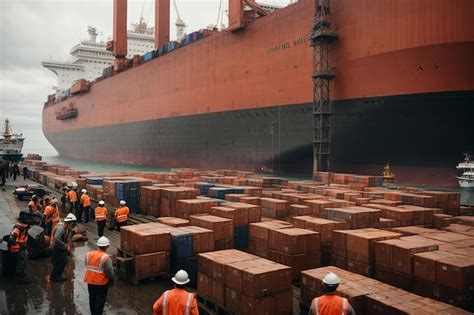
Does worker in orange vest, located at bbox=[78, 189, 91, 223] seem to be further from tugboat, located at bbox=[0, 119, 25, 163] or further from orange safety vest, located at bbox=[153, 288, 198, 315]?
tugboat, located at bbox=[0, 119, 25, 163]

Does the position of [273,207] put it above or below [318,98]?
below

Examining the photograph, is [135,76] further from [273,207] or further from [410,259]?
[410,259]

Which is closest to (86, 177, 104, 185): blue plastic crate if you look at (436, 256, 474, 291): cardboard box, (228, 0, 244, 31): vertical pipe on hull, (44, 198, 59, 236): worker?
(44, 198, 59, 236): worker

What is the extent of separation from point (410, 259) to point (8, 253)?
7.44 meters

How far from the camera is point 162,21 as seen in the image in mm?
45250

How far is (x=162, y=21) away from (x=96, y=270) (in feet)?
144

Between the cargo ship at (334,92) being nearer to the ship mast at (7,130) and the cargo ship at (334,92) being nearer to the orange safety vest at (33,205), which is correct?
the ship mast at (7,130)

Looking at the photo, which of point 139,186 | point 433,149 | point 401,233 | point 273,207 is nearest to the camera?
point 401,233

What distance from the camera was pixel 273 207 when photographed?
12.3 metres

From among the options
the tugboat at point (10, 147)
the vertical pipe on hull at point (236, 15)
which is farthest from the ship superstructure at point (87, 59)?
the vertical pipe on hull at point (236, 15)

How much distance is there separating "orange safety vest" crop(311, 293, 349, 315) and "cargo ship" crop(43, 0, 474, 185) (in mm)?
18642

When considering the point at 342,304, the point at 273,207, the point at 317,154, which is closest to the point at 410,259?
the point at 342,304

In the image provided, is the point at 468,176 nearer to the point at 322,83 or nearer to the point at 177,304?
the point at 322,83

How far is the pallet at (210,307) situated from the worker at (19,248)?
11.2 feet
